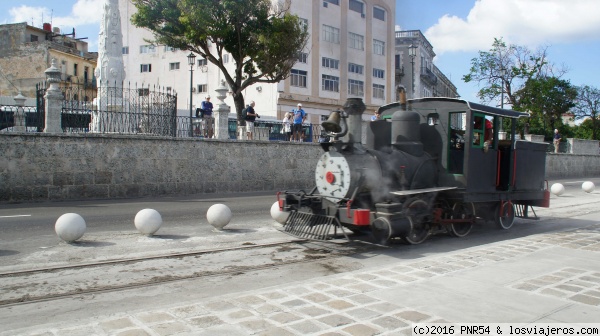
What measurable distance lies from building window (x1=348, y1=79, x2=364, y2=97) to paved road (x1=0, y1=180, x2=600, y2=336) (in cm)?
4145

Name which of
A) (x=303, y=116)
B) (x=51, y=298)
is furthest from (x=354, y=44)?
(x=51, y=298)

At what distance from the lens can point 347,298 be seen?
5238mm

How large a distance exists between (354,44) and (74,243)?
144 ft

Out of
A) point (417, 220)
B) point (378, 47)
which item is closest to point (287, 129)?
point (417, 220)

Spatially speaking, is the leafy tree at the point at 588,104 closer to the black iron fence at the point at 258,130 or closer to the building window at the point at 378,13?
the building window at the point at 378,13

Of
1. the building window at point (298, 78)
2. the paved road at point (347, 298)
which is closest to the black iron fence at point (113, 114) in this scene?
the paved road at point (347, 298)

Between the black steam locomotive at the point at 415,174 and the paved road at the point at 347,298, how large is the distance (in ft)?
2.44

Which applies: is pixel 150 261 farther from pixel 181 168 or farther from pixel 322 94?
pixel 322 94

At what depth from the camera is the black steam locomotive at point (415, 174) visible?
325 inches

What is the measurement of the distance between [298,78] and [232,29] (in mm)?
16061

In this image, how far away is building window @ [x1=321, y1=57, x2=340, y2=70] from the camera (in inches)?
1812

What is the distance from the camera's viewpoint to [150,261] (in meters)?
7.38

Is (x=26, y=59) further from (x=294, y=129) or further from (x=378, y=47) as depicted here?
(x=294, y=129)

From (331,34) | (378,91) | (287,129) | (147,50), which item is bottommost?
(287,129)
